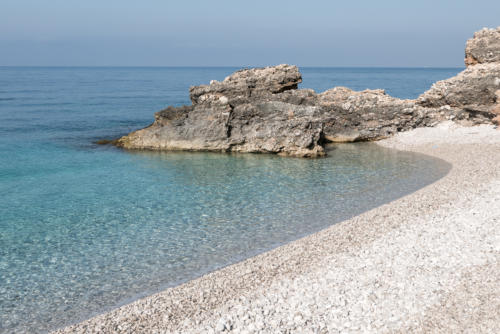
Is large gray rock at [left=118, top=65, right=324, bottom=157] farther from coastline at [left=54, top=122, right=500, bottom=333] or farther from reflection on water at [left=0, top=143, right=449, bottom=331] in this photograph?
coastline at [left=54, top=122, right=500, bottom=333]

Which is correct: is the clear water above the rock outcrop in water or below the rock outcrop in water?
below

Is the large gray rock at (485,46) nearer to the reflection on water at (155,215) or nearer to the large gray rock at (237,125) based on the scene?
the reflection on water at (155,215)

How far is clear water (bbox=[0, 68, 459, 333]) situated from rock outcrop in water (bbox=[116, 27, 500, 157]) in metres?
1.44

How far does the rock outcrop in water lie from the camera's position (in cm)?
2725

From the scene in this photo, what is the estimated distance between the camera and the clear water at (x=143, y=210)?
10.3 m

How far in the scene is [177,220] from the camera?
48.5 ft

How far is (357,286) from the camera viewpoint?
29.1 feet

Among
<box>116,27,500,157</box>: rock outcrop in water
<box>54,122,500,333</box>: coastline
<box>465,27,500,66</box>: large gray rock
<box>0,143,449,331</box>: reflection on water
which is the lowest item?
<box>0,143,449,331</box>: reflection on water

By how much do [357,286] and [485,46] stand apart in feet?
101

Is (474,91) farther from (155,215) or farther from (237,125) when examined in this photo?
(155,215)

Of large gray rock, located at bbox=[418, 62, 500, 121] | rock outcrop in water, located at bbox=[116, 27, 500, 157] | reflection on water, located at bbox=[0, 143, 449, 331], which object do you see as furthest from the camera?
large gray rock, located at bbox=[418, 62, 500, 121]

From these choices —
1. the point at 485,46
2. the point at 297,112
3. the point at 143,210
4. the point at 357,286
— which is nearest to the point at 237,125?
the point at 297,112

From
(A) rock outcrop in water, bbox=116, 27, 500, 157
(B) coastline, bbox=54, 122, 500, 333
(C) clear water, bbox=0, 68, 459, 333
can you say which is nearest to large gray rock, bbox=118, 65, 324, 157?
(A) rock outcrop in water, bbox=116, 27, 500, 157

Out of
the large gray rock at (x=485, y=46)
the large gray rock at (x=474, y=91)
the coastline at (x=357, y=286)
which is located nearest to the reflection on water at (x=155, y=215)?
the coastline at (x=357, y=286)
